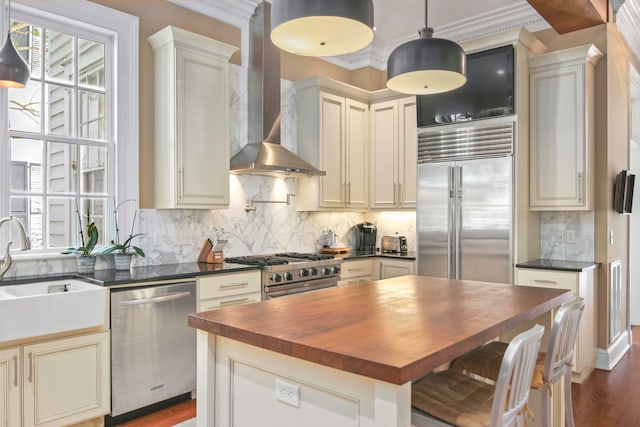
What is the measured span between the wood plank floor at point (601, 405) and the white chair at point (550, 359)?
1.13 m

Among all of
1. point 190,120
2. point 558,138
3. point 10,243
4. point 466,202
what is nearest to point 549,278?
point 466,202

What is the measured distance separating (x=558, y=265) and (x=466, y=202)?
0.95 meters

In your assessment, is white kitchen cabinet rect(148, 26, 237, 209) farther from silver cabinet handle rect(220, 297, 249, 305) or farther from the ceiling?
silver cabinet handle rect(220, 297, 249, 305)

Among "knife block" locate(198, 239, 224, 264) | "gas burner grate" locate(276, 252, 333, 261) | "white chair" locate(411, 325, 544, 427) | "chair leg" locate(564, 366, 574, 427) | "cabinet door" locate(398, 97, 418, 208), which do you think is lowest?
"chair leg" locate(564, 366, 574, 427)

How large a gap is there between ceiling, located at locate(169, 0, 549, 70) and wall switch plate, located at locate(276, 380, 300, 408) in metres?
3.59

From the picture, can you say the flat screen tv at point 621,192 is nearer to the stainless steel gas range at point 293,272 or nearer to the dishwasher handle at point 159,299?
the stainless steel gas range at point 293,272

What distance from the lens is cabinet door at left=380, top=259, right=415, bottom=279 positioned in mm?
4965

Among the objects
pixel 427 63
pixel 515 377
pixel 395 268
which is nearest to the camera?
pixel 515 377

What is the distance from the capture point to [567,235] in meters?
4.51

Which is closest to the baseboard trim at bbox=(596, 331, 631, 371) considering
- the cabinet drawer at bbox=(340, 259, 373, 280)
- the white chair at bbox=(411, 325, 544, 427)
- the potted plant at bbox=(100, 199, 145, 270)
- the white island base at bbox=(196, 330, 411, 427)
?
the cabinet drawer at bbox=(340, 259, 373, 280)

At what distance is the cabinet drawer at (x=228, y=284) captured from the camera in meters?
3.52

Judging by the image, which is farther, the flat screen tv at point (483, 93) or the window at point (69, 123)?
the flat screen tv at point (483, 93)

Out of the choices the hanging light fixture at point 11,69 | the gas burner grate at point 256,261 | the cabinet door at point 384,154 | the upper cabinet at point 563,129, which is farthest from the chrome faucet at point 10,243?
the upper cabinet at point 563,129

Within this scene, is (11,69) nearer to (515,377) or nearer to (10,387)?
(10,387)
